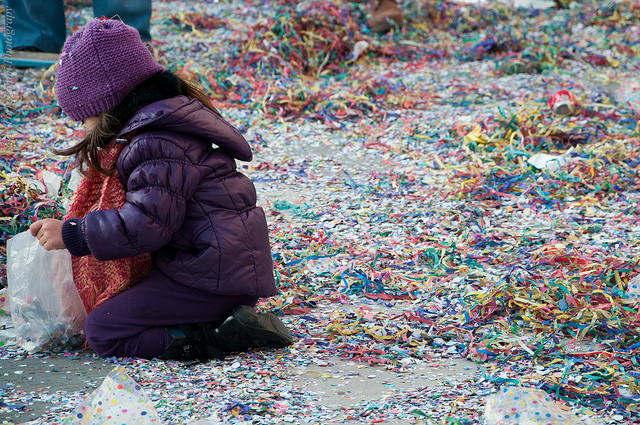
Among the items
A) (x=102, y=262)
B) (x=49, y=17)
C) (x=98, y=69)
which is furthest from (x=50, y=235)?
(x=49, y=17)

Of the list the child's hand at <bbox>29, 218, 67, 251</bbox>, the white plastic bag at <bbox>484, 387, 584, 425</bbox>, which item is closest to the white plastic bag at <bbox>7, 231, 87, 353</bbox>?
the child's hand at <bbox>29, 218, 67, 251</bbox>

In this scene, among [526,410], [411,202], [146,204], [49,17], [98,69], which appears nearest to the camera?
[526,410]

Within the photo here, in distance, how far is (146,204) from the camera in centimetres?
217

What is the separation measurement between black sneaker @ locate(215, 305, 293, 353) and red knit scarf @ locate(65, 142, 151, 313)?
380mm

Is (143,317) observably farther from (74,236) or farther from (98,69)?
(98,69)

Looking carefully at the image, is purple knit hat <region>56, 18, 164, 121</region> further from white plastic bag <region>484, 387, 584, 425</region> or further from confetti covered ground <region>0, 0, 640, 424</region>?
white plastic bag <region>484, 387, 584, 425</region>

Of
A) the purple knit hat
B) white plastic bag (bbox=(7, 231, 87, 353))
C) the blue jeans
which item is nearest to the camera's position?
the purple knit hat

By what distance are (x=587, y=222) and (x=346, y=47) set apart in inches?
161

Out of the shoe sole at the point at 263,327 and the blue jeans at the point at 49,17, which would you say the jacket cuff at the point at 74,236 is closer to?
the shoe sole at the point at 263,327

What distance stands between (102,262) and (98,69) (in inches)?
26.9

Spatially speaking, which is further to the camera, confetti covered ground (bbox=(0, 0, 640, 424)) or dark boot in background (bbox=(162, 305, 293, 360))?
dark boot in background (bbox=(162, 305, 293, 360))

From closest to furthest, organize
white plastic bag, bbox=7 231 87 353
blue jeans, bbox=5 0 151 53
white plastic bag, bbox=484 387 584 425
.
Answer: white plastic bag, bbox=484 387 584 425 → white plastic bag, bbox=7 231 87 353 → blue jeans, bbox=5 0 151 53

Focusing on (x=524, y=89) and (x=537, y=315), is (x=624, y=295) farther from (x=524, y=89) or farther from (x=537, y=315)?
(x=524, y=89)

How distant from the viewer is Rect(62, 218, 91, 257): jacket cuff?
2.19 m
